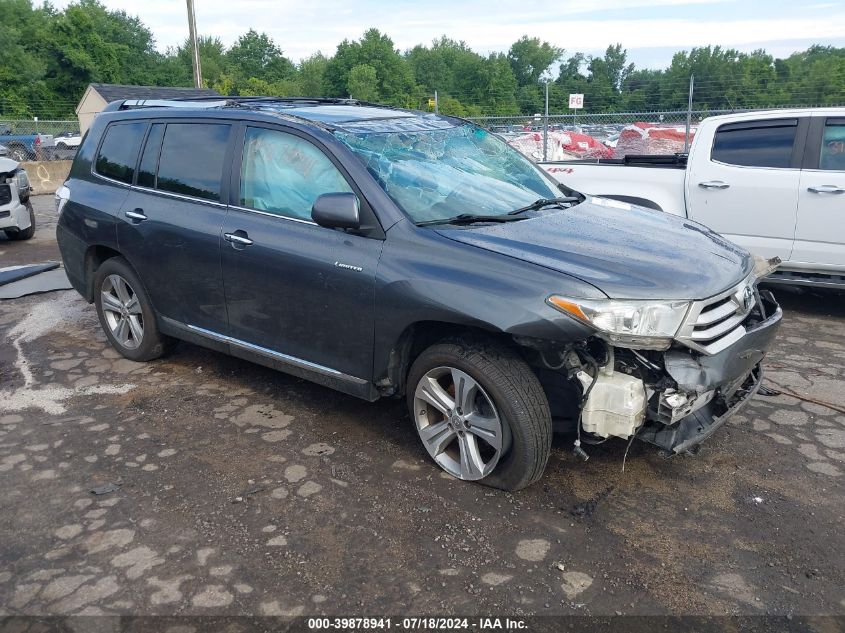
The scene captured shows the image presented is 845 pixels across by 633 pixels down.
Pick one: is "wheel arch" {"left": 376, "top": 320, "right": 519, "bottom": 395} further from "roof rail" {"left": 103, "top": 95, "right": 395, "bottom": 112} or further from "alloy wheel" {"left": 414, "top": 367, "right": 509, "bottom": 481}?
"roof rail" {"left": 103, "top": 95, "right": 395, "bottom": 112}

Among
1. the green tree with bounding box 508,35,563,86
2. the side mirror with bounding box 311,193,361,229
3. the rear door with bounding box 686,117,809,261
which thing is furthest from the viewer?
the green tree with bounding box 508,35,563,86

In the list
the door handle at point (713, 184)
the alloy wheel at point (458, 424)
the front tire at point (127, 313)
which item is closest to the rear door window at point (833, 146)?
the door handle at point (713, 184)

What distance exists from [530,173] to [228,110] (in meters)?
1.94

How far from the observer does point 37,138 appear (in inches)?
1187

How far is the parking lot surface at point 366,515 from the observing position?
2.86m

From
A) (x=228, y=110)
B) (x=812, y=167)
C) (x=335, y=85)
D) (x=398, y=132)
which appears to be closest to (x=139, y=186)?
(x=228, y=110)

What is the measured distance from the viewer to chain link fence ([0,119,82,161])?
28.5 m

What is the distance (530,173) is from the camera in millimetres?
4797

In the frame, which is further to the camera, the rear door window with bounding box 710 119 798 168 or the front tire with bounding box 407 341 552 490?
the rear door window with bounding box 710 119 798 168

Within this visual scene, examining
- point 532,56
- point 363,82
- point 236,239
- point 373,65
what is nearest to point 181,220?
point 236,239

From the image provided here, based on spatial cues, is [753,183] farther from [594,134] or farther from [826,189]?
[594,134]

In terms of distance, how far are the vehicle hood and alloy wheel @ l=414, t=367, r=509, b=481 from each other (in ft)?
2.18

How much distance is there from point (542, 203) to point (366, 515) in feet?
6.75

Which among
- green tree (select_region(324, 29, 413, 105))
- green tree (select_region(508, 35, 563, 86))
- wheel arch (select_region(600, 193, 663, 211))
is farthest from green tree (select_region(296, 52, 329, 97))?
wheel arch (select_region(600, 193, 663, 211))
